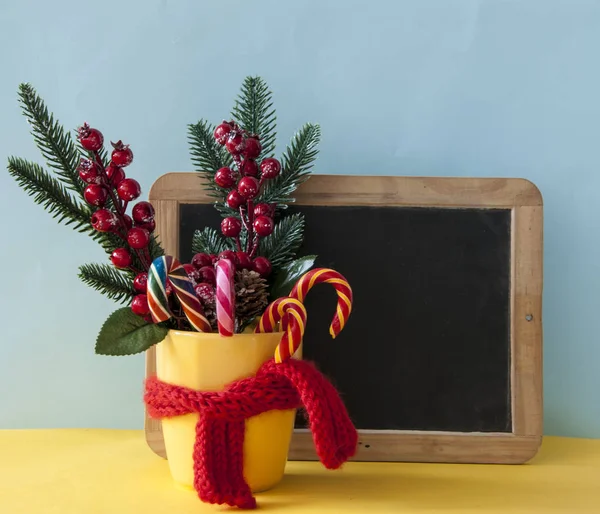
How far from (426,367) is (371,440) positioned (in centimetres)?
12

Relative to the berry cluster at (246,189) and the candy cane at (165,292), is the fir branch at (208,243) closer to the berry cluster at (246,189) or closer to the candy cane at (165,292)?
the berry cluster at (246,189)

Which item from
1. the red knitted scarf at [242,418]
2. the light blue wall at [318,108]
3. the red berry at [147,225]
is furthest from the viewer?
the light blue wall at [318,108]

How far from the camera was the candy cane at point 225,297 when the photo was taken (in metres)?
0.68

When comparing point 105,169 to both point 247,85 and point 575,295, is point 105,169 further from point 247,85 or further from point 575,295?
point 575,295

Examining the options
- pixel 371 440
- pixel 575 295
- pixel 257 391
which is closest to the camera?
pixel 257 391

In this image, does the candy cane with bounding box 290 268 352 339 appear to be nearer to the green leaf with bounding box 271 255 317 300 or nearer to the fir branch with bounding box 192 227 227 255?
the green leaf with bounding box 271 255 317 300

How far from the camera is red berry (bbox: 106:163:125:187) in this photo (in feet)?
2.49

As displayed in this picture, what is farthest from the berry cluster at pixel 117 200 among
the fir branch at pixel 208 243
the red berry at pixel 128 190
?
the fir branch at pixel 208 243

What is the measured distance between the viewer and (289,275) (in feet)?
2.63

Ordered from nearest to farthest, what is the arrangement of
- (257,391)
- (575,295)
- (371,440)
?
(257,391) < (371,440) < (575,295)

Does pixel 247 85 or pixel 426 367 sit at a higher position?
pixel 247 85

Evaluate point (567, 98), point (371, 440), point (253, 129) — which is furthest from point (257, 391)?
point (567, 98)

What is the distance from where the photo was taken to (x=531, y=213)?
0.91m

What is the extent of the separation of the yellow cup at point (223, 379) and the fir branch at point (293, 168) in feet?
0.72
